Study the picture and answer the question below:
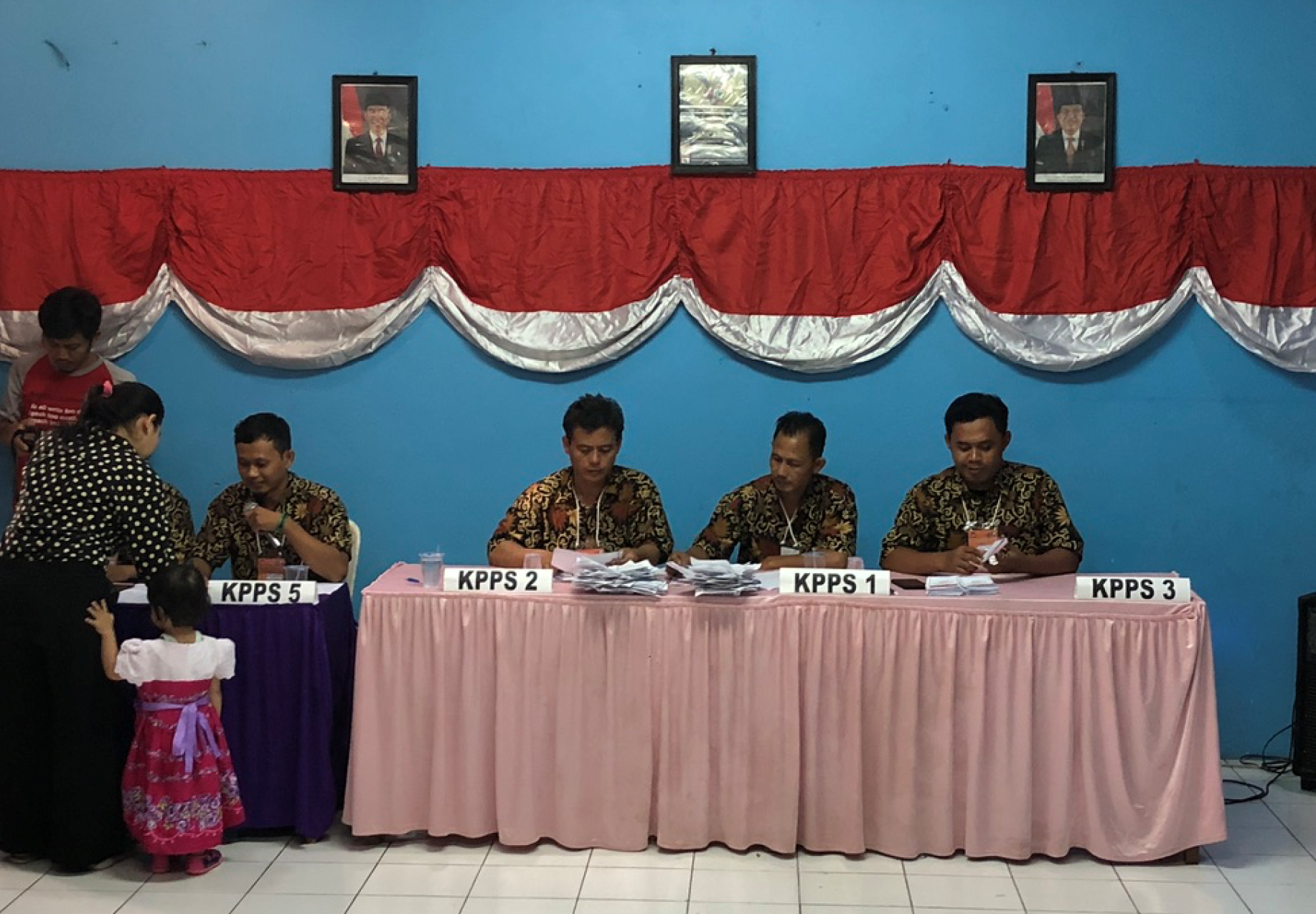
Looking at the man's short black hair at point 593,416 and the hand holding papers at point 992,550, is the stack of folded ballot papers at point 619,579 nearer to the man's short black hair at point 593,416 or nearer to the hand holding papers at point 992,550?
the man's short black hair at point 593,416

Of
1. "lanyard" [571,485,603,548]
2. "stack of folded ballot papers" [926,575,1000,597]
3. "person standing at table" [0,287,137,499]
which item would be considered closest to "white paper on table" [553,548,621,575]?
"lanyard" [571,485,603,548]

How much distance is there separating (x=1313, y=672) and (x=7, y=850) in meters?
3.82

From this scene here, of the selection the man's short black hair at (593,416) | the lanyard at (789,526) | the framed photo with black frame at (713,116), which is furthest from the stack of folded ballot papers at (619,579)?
the framed photo with black frame at (713,116)

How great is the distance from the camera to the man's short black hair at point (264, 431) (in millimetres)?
3926

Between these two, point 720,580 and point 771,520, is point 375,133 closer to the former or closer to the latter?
point 771,520

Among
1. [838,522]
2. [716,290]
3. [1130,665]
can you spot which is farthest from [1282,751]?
[716,290]

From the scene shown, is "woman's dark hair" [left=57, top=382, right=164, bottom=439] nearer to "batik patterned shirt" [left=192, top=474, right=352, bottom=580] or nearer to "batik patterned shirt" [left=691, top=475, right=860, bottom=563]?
"batik patterned shirt" [left=192, top=474, right=352, bottom=580]

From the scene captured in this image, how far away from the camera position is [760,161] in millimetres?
4648

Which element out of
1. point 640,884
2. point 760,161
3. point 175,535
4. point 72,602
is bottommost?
point 640,884

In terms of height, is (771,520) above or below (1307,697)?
above

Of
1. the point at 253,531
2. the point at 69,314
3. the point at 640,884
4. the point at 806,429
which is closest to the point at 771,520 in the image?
the point at 806,429

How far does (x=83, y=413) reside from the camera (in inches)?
138

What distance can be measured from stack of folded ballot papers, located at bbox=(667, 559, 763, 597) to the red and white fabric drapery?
122cm

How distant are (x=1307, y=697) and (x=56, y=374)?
4124 millimetres
